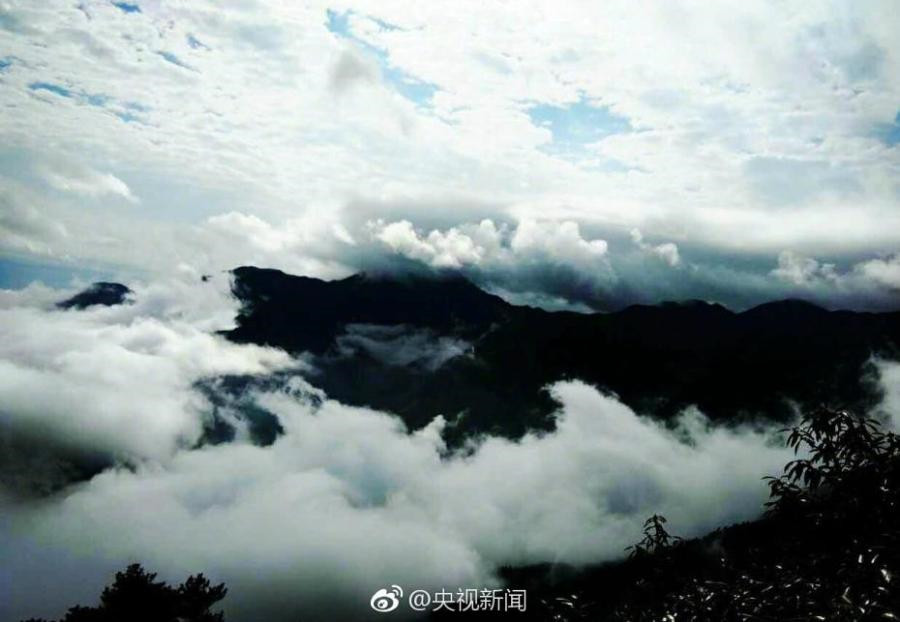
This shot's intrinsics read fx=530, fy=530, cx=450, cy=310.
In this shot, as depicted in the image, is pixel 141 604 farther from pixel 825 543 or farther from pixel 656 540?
pixel 825 543

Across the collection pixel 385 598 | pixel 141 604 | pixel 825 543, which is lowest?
pixel 385 598

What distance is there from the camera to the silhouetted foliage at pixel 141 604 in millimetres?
41969

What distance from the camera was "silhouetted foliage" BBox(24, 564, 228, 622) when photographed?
41969 mm

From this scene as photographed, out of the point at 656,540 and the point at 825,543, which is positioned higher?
the point at 825,543

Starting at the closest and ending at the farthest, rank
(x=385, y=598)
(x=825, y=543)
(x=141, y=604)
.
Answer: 1. (x=825, y=543)
2. (x=141, y=604)
3. (x=385, y=598)

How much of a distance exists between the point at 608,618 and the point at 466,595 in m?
30.2

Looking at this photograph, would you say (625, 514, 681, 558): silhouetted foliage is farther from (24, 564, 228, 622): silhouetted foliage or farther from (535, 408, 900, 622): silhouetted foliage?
(24, 564, 228, 622): silhouetted foliage

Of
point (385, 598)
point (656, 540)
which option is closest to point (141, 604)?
point (385, 598)

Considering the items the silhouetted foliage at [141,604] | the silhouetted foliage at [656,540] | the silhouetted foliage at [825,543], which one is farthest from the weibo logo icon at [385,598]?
the silhouetted foliage at [825,543]

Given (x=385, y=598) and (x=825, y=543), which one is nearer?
(x=825, y=543)

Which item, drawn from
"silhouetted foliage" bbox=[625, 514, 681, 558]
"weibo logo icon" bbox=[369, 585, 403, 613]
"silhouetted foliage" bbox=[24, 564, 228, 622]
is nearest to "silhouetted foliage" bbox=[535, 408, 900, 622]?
"silhouetted foliage" bbox=[625, 514, 681, 558]

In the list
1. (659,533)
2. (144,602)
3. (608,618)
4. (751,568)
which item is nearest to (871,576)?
(751,568)

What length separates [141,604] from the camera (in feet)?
139

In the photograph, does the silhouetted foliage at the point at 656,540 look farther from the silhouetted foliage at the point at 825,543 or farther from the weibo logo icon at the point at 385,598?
the weibo logo icon at the point at 385,598
